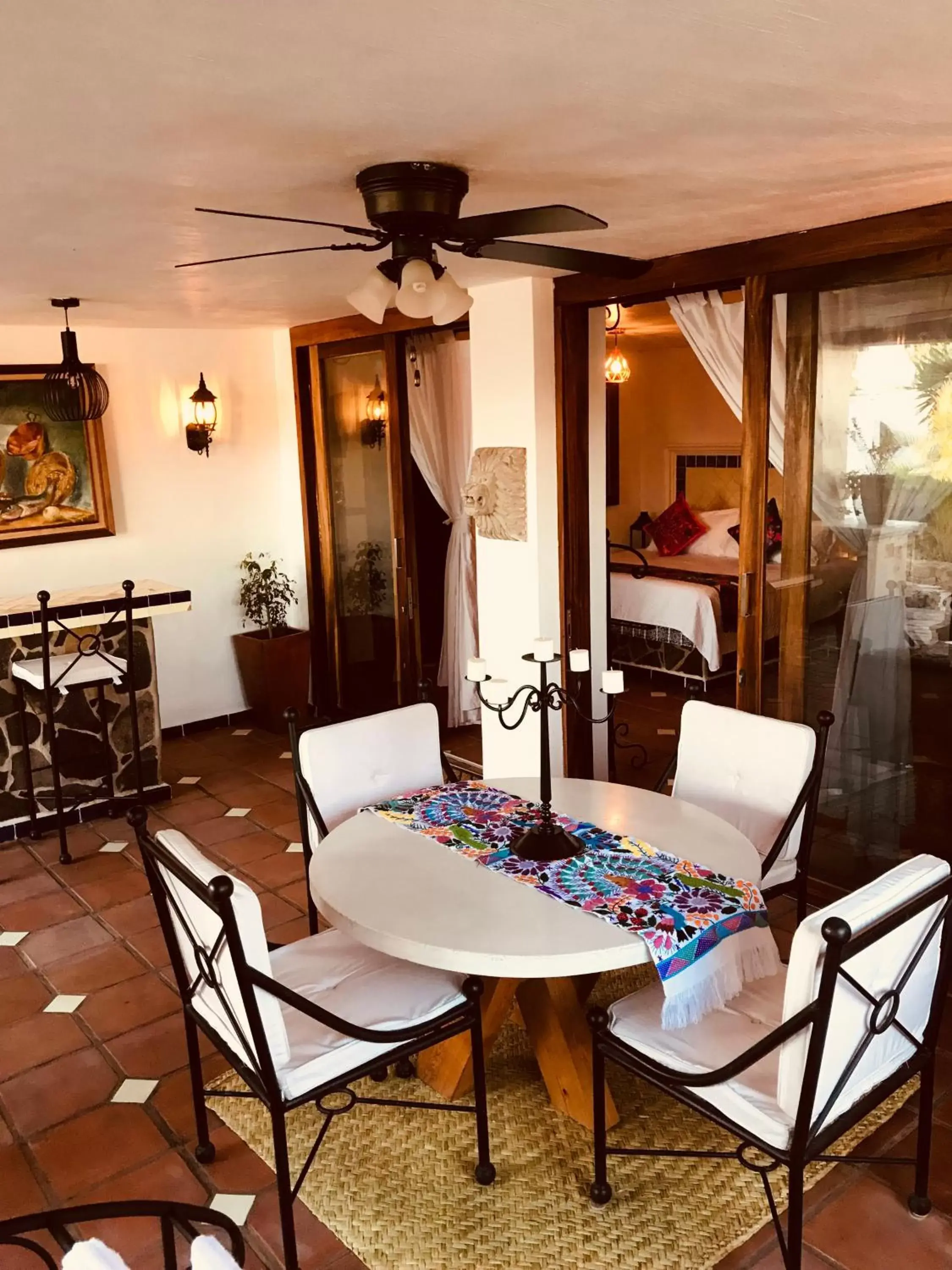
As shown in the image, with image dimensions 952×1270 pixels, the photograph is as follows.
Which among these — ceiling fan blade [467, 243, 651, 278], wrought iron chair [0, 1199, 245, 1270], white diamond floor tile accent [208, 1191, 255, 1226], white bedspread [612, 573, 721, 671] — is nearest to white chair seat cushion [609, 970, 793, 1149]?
white diamond floor tile accent [208, 1191, 255, 1226]

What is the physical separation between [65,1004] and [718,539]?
531cm

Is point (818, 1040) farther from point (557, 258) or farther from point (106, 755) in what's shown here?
point (106, 755)

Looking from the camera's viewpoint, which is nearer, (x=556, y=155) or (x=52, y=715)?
(x=556, y=155)

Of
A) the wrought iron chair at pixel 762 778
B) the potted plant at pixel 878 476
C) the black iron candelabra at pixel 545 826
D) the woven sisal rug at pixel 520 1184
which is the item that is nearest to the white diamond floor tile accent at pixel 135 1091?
the woven sisal rug at pixel 520 1184

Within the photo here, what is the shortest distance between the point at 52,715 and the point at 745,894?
311 cm

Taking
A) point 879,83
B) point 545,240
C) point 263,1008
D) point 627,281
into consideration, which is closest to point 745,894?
point 263,1008

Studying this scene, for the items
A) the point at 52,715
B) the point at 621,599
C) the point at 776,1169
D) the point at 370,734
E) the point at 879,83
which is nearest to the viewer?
the point at 879,83

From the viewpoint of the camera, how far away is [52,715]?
14.0 ft

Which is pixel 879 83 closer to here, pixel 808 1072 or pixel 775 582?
pixel 808 1072

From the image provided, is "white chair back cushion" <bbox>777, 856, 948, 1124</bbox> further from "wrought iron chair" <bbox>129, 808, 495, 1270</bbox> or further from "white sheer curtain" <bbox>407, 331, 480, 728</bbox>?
"white sheer curtain" <bbox>407, 331, 480, 728</bbox>

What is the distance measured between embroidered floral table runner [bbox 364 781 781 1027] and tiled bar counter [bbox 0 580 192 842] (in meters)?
2.41

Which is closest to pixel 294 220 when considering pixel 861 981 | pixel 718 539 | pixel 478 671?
pixel 478 671

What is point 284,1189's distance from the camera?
2078 millimetres

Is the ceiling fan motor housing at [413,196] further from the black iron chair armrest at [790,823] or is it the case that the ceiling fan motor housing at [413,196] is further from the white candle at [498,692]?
the white candle at [498,692]
